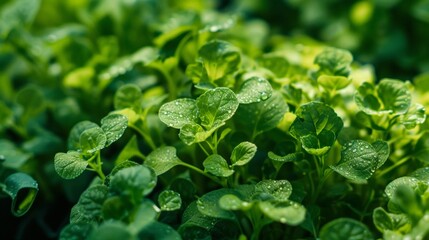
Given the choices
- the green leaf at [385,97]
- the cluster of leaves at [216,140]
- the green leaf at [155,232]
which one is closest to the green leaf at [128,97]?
the cluster of leaves at [216,140]

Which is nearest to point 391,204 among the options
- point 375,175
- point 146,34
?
point 375,175

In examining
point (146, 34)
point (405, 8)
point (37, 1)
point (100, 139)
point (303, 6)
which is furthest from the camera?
point (303, 6)

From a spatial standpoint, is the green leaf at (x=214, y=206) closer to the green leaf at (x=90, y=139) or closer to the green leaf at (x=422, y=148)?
the green leaf at (x=90, y=139)

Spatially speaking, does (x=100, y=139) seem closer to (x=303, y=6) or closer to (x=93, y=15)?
(x=93, y=15)

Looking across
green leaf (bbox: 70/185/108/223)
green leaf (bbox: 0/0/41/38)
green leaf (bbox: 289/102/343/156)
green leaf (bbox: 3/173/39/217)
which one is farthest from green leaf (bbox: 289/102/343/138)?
green leaf (bbox: 0/0/41/38)

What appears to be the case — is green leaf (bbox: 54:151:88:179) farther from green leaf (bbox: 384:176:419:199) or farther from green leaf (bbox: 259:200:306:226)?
green leaf (bbox: 384:176:419:199)

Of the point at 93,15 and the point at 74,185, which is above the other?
the point at 93,15

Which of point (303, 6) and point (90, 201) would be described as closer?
point (90, 201)
